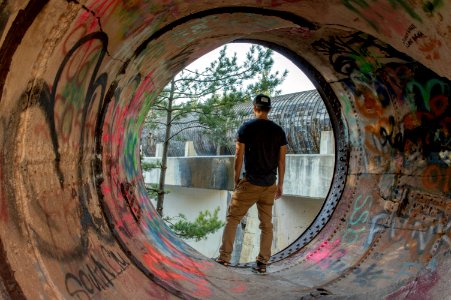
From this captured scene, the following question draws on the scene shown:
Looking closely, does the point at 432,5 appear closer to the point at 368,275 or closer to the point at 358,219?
the point at 368,275

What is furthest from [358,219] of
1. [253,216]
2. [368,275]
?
[253,216]

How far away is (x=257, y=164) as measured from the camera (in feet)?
17.1

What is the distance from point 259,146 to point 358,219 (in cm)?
191

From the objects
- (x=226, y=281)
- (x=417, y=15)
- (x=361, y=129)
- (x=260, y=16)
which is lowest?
(x=226, y=281)

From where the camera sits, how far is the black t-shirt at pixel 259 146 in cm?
520

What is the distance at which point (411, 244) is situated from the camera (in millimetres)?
4938

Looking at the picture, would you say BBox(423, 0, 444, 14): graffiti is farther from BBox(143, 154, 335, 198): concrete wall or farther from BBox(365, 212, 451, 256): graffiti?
BBox(143, 154, 335, 198): concrete wall

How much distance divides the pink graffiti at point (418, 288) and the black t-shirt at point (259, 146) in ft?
6.20

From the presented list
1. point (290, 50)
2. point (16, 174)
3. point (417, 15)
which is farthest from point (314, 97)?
point (16, 174)

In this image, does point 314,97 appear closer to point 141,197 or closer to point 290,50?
point 290,50

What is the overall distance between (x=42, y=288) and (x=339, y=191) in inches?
205

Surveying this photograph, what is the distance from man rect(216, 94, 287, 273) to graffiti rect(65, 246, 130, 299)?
1900 mm

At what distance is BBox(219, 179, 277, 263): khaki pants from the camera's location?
5230mm

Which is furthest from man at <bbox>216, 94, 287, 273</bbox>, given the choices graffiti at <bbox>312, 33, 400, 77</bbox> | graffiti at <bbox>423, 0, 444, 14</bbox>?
graffiti at <bbox>423, 0, 444, 14</bbox>
